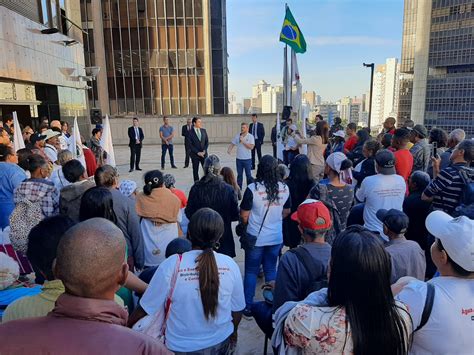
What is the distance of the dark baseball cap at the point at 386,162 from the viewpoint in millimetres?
3725

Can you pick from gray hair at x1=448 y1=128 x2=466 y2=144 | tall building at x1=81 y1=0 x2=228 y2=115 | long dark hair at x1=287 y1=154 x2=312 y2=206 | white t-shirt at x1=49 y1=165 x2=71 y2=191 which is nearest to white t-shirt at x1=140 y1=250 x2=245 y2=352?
long dark hair at x1=287 y1=154 x2=312 y2=206

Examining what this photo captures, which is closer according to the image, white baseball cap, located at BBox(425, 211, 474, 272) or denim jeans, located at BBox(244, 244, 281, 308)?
white baseball cap, located at BBox(425, 211, 474, 272)

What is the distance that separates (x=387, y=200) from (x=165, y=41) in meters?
25.7

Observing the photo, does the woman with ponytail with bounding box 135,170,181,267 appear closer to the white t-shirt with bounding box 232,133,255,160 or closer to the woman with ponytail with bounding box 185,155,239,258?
the woman with ponytail with bounding box 185,155,239,258

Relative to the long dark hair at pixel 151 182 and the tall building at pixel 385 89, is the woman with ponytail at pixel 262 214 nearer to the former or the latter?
the long dark hair at pixel 151 182

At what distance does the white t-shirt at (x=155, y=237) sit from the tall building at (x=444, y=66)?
95478 millimetres

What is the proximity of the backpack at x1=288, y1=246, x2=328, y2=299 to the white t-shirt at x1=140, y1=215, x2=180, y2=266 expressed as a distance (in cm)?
181

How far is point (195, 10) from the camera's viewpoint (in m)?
25.6

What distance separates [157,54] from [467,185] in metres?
26.1

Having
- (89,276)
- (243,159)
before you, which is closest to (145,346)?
(89,276)

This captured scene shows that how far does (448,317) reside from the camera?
61.8 inches

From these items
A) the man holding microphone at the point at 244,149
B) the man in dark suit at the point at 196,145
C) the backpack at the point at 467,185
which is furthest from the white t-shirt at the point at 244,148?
the backpack at the point at 467,185

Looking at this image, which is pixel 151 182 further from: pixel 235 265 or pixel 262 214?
pixel 235 265

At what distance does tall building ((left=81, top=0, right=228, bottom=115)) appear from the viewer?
25.4 m
